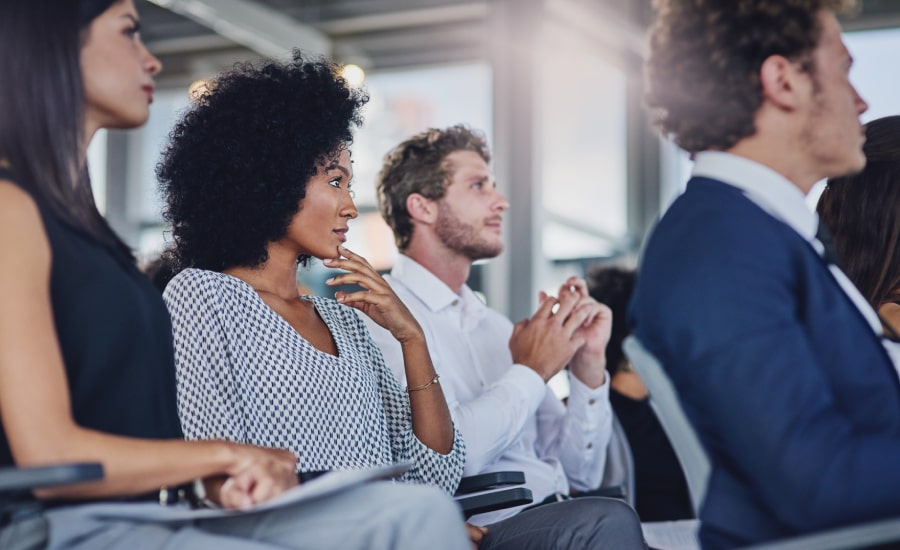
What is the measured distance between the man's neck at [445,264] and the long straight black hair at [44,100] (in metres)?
1.65

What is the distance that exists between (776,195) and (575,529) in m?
1.03

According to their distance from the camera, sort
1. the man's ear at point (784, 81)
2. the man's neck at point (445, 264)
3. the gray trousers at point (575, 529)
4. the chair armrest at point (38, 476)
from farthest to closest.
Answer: the man's neck at point (445, 264)
the gray trousers at point (575, 529)
the man's ear at point (784, 81)
the chair armrest at point (38, 476)

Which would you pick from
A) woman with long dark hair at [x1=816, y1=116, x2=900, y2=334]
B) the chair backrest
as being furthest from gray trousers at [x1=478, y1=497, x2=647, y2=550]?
the chair backrest

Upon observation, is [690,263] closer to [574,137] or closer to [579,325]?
[579,325]

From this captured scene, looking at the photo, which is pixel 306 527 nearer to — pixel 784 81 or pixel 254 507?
pixel 254 507

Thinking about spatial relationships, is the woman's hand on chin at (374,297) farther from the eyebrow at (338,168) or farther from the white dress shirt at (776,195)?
the white dress shirt at (776,195)

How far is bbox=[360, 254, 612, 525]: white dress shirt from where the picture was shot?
2348mm

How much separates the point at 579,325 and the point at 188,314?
1197mm

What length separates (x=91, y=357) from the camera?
128 cm

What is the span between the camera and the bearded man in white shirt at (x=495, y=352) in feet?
7.21

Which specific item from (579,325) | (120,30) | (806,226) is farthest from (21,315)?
(579,325)

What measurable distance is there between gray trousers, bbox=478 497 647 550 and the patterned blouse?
1.30ft

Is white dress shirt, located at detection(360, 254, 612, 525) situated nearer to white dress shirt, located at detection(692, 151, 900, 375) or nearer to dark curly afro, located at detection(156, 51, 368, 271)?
dark curly afro, located at detection(156, 51, 368, 271)

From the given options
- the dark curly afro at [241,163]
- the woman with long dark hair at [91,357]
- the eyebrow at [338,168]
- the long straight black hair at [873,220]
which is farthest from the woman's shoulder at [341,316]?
the long straight black hair at [873,220]
